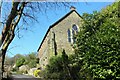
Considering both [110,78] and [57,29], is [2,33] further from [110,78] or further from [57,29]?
[57,29]

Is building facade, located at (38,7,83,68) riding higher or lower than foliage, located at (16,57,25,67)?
higher

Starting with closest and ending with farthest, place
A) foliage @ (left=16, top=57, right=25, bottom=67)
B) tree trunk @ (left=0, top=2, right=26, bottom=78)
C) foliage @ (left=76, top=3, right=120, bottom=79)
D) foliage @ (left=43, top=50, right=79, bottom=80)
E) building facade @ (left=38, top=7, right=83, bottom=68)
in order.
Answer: tree trunk @ (left=0, top=2, right=26, bottom=78) < foliage @ (left=76, top=3, right=120, bottom=79) < foliage @ (left=43, top=50, right=79, bottom=80) < building facade @ (left=38, top=7, right=83, bottom=68) < foliage @ (left=16, top=57, right=25, bottom=67)

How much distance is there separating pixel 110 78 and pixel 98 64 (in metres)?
1.05

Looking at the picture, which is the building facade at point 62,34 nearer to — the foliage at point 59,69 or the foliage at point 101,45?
the foliage at point 59,69

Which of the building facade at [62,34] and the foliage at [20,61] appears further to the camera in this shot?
the foliage at [20,61]

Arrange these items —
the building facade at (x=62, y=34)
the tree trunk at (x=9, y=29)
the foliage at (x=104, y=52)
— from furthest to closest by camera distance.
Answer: the building facade at (x=62, y=34) < the foliage at (x=104, y=52) < the tree trunk at (x=9, y=29)

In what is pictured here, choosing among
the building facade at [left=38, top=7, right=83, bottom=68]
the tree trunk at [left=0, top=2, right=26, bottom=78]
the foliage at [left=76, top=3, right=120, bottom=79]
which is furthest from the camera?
the building facade at [left=38, top=7, right=83, bottom=68]

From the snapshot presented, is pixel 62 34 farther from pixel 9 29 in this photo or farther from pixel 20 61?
pixel 9 29


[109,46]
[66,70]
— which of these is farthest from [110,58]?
[66,70]

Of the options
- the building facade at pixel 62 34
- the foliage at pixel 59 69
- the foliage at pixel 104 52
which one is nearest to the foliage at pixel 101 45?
the foliage at pixel 104 52

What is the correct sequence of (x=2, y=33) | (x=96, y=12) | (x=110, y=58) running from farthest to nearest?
(x=96, y=12) < (x=110, y=58) < (x=2, y=33)

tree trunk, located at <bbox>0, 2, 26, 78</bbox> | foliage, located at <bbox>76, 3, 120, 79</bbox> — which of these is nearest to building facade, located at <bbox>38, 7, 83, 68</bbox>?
foliage, located at <bbox>76, 3, 120, 79</bbox>

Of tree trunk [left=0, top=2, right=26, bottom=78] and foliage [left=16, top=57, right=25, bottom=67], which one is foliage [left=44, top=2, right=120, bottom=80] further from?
foliage [left=16, top=57, right=25, bottom=67]

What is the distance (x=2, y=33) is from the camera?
31.1 feet
